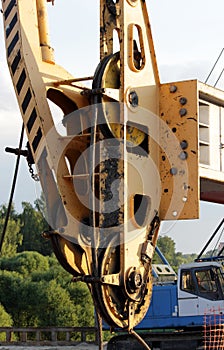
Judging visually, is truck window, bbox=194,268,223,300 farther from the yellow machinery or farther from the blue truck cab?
the yellow machinery

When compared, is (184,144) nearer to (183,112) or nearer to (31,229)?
(183,112)

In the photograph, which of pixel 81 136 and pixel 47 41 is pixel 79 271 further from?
pixel 47 41

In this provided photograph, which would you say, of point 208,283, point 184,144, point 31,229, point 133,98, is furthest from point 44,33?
point 31,229

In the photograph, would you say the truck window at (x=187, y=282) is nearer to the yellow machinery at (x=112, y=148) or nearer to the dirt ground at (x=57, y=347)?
the dirt ground at (x=57, y=347)

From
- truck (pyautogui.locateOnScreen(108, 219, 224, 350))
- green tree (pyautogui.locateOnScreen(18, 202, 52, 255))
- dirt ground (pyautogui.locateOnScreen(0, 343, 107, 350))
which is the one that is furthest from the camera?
green tree (pyautogui.locateOnScreen(18, 202, 52, 255))

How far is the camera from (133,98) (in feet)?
21.0

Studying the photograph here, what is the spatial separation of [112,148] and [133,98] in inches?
18.7

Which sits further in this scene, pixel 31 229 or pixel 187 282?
pixel 31 229

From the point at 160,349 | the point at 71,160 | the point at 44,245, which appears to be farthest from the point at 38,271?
the point at 71,160

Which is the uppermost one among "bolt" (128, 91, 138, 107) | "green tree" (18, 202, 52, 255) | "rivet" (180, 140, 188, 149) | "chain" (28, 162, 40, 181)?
"green tree" (18, 202, 52, 255)

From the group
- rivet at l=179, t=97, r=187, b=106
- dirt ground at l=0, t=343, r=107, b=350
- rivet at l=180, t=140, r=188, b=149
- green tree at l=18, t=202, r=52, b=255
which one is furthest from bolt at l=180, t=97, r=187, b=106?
green tree at l=18, t=202, r=52, b=255

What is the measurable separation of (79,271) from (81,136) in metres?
1.16

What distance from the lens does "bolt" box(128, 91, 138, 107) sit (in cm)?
636

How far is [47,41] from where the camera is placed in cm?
670
